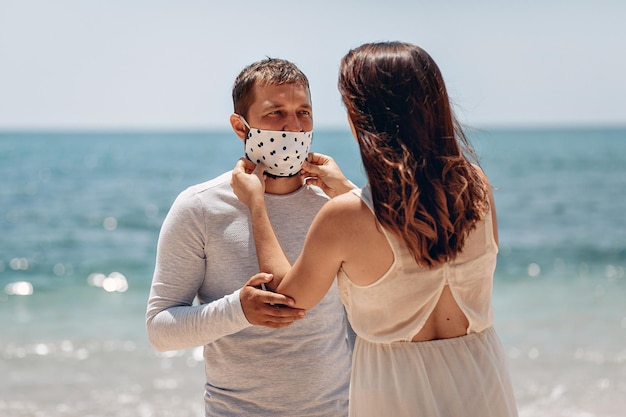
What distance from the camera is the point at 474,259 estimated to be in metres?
2.21

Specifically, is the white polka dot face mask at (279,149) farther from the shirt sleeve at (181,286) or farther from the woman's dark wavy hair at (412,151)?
the woman's dark wavy hair at (412,151)

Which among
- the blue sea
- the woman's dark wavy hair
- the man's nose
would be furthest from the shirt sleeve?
the blue sea

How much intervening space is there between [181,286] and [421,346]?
0.84 metres

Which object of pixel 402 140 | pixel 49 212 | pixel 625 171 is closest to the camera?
pixel 402 140

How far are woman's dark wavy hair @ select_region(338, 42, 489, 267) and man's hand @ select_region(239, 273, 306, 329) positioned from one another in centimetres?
42

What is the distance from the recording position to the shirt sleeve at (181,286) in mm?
2518

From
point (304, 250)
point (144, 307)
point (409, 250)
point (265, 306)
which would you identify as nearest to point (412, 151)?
point (409, 250)

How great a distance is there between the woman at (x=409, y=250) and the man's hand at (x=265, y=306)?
0.11 meters

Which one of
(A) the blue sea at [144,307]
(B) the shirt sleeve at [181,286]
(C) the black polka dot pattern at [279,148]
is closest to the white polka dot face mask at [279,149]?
(C) the black polka dot pattern at [279,148]

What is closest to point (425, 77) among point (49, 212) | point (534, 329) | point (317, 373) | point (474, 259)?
point (474, 259)

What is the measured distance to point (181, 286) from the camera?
260 centimetres

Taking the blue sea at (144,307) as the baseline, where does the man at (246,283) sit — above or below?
above

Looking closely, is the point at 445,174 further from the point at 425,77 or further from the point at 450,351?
the point at 450,351

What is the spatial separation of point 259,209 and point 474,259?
0.68m
